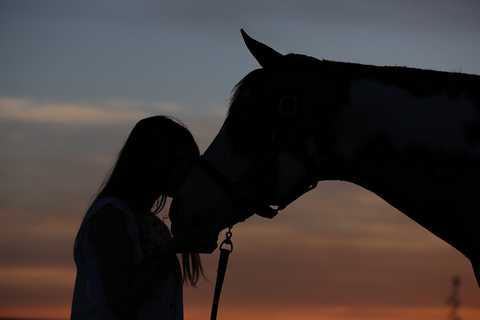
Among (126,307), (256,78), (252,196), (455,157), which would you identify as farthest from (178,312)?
(455,157)

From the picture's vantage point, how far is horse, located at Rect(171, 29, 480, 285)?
5.31m

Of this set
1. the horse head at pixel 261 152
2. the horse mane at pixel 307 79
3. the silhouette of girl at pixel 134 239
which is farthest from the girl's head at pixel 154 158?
the horse mane at pixel 307 79

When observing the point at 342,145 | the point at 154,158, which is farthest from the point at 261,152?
the point at 154,158

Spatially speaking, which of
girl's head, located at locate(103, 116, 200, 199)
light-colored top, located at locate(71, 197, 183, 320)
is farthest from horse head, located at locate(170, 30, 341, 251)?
light-colored top, located at locate(71, 197, 183, 320)

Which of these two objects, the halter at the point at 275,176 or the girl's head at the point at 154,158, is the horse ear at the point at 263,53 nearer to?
the halter at the point at 275,176

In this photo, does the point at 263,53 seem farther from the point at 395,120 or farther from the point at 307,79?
the point at 395,120

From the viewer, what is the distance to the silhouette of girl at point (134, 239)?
5.77 meters

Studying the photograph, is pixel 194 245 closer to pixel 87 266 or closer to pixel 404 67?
pixel 87 266

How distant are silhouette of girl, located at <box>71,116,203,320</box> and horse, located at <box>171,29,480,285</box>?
18 cm

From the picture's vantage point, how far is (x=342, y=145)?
5.48 meters

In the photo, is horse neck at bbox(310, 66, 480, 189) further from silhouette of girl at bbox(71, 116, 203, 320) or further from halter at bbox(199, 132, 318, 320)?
silhouette of girl at bbox(71, 116, 203, 320)

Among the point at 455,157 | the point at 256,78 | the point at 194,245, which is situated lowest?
the point at 194,245

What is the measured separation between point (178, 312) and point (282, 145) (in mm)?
1101

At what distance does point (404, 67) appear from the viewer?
5480mm
